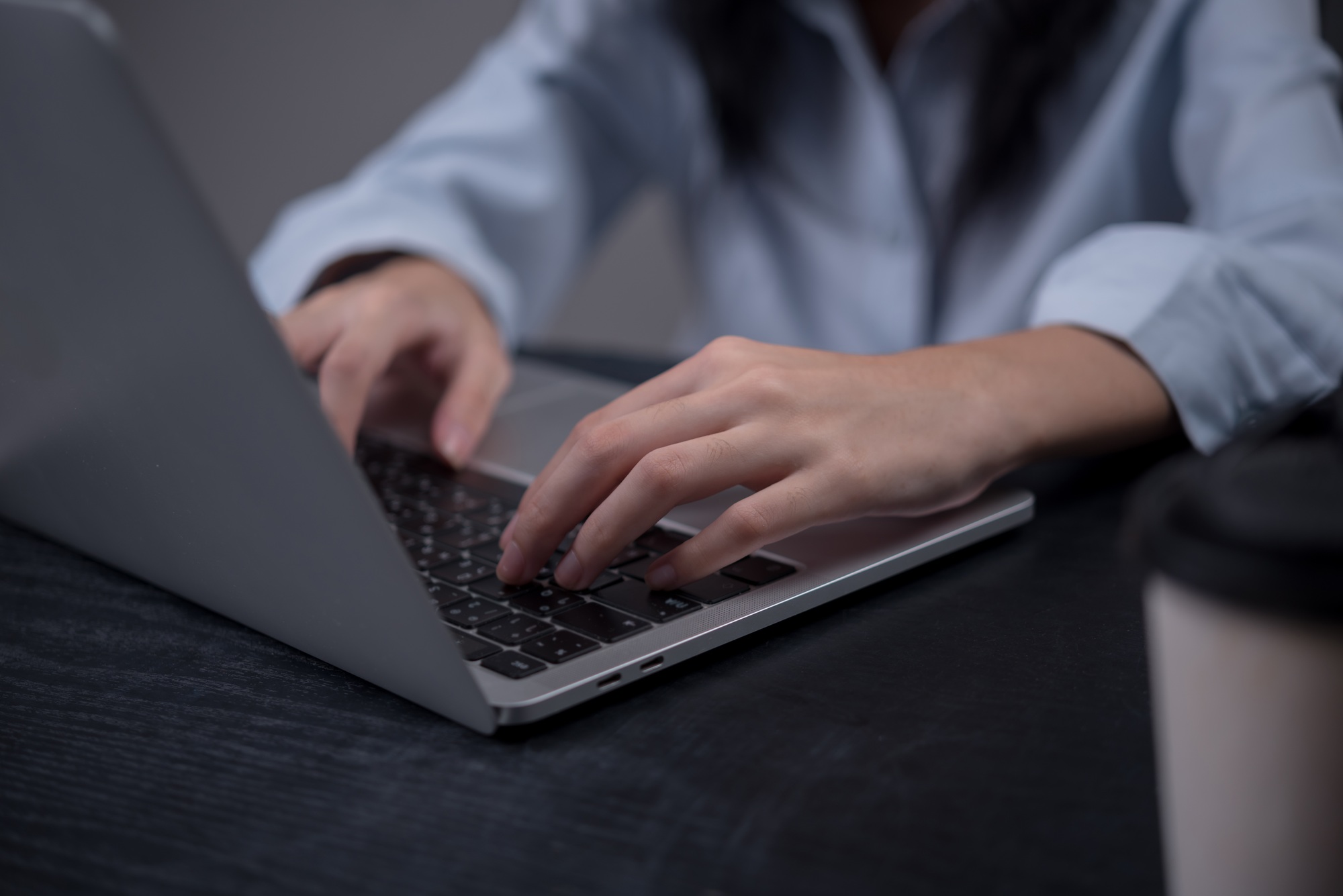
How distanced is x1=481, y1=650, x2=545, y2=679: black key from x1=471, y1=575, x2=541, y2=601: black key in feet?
0.18

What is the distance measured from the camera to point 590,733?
0.33m

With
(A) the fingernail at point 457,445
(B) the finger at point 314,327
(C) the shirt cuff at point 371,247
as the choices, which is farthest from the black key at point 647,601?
(C) the shirt cuff at point 371,247

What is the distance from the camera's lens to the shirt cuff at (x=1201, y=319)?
558 mm

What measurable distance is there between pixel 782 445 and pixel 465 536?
0.16m

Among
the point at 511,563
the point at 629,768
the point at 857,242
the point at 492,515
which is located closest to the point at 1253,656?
the point at 629,768

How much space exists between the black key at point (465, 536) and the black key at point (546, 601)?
0.23 ft

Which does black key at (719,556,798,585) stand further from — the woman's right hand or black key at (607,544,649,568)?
the woman's right hand

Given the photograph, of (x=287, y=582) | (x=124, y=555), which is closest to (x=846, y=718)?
(x=287, y=582)

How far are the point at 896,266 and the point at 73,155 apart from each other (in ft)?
2.59

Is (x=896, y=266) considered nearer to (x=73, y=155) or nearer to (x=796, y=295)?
(x=796, y=295)

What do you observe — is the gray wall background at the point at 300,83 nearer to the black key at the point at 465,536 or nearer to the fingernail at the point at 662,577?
the black key at the point at 465,536

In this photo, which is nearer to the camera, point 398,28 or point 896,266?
point 896,266

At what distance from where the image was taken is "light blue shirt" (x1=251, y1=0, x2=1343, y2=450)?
591 millimetres

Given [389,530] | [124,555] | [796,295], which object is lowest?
[796,295]
